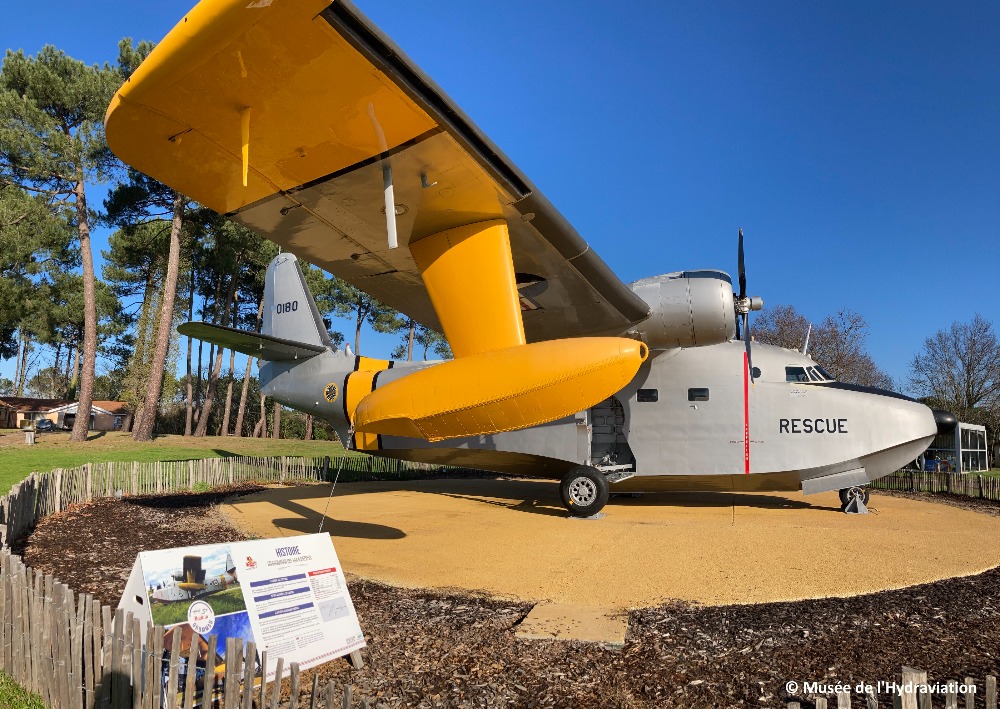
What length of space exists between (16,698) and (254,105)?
14.0 feet

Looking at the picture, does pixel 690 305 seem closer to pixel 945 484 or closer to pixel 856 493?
pixel 856 493

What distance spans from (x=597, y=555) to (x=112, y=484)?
10.4 meters

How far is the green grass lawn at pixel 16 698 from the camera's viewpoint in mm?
3596

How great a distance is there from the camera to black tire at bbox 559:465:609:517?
11.1m

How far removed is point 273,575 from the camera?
3.77 metres

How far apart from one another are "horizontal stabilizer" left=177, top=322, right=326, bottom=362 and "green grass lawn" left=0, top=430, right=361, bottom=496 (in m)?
6.98

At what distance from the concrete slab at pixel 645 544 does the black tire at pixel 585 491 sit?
0.28 metres

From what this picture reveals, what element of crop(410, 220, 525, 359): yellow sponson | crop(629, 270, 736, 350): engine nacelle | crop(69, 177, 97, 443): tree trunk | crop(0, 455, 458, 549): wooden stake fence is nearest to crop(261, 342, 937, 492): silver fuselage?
crop(629, 270, 736, 350): engine nacelle

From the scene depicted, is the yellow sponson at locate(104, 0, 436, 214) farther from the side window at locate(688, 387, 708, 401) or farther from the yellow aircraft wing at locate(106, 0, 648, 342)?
the side window at locate(688, 387, 708, 401)

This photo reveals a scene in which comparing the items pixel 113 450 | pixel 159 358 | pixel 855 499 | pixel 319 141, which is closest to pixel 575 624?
pixel 319 141

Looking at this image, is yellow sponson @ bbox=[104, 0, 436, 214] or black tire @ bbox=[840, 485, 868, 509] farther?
black tire @ bbox=[840, 485, 868, 509]

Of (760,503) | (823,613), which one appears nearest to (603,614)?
(823,613)

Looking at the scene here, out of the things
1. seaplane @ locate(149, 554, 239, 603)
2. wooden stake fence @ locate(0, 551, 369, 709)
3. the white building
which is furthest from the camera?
the white building

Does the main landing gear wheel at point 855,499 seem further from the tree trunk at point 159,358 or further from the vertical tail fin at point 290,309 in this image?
the tree trunk at point 159,358
